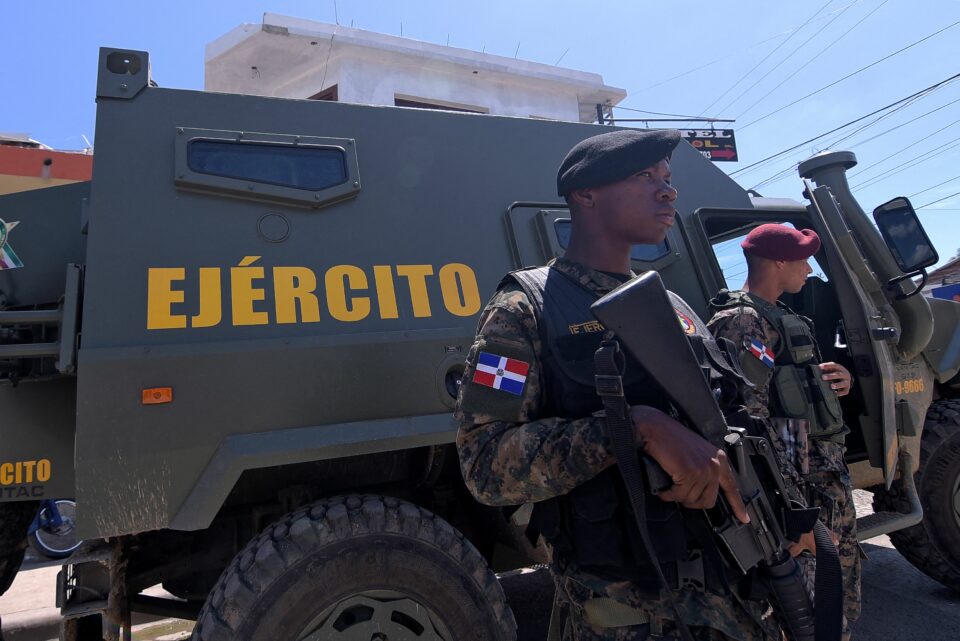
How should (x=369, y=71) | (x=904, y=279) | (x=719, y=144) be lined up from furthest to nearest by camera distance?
(x=719, y=144), (x=369, y=71), (x=904, y=279)

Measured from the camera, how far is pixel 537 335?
4.13 feet

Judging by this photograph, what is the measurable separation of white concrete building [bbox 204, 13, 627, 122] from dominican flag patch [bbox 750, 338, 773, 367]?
9.02 m

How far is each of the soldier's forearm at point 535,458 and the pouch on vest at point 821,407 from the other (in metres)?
1.67

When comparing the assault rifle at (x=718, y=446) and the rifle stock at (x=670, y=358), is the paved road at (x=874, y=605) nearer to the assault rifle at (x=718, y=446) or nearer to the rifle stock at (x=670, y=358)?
the assault rifle at (x=718, y=446)

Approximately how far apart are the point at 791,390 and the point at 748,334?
322 mm

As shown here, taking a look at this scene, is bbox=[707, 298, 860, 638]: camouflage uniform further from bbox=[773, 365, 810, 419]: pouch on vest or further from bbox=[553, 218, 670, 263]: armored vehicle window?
bbox=[553, 218, 670, 263]: armored vehicle window

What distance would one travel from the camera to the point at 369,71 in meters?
10.3

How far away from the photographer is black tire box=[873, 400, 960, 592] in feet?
10.9

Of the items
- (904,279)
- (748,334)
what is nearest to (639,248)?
(748,334)

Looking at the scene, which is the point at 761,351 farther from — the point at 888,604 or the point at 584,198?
the point at 888,604

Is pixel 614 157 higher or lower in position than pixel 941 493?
higher

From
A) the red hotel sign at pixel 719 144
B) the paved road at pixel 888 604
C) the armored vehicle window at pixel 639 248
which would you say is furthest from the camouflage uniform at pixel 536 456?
the red hotel sign at pixel 719 144

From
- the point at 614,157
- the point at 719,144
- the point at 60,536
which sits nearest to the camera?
the point at 614,157

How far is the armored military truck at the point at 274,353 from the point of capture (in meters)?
1.96
